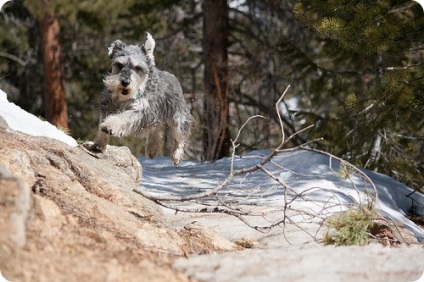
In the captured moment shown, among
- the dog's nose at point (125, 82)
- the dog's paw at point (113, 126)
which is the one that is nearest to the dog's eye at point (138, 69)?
the dog's nose at point (125, 82)

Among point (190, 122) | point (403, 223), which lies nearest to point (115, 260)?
point (403, 223)

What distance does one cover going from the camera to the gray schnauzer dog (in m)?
7.96

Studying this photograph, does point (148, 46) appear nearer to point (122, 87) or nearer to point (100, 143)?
point (122, 87)

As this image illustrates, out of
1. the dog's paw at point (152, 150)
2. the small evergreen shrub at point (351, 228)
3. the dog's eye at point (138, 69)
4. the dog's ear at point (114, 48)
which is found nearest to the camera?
the small evergreen shrub at point (351, 228)

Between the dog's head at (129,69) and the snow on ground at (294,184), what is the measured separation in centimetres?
114

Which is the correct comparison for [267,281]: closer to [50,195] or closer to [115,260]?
[115,260]

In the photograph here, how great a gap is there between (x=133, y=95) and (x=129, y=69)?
0.33 metres

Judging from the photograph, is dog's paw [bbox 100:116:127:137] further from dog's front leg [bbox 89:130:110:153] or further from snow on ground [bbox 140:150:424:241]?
snow on ground [bbox 140:150:424:241]

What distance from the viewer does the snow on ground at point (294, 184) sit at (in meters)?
8.18

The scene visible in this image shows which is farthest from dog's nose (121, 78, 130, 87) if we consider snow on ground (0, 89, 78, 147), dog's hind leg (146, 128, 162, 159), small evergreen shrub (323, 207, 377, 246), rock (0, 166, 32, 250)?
rock (0, 166, 32, 250)

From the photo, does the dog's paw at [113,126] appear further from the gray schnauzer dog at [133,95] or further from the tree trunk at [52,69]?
the tree trunk at [52,69]

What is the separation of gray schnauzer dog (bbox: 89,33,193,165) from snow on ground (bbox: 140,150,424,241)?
781mm

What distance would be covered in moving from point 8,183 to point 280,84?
45.6 feet

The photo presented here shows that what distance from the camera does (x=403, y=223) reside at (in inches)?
322
